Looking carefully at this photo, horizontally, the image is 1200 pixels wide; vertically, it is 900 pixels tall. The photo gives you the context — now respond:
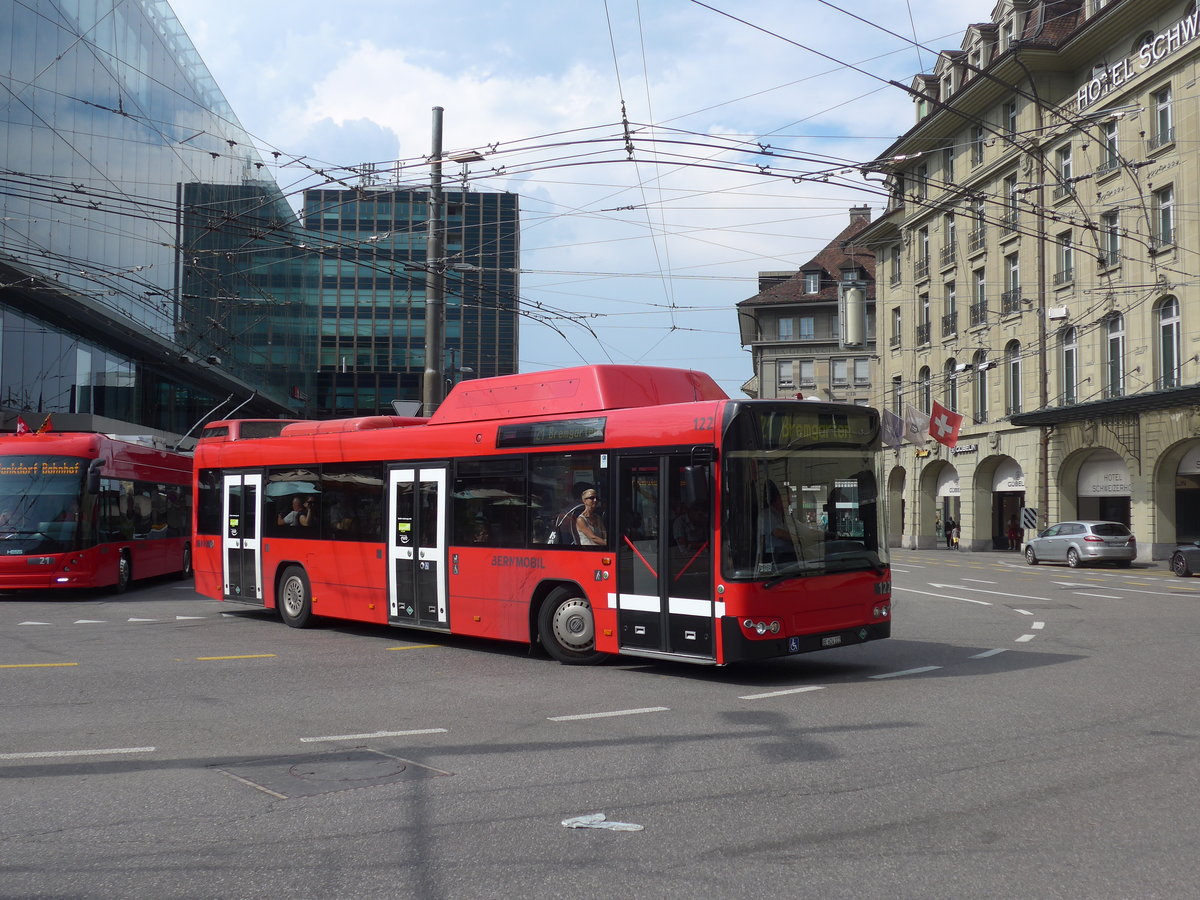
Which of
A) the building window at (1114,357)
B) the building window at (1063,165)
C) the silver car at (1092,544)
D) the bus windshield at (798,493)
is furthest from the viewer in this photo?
the building window at (1063,165)

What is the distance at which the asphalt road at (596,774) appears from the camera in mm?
4883

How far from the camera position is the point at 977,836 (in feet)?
17.6

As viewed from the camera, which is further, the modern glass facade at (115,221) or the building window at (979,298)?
the building window at (979,298)

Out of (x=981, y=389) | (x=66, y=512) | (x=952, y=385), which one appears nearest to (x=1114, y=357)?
(x=981, y=389)

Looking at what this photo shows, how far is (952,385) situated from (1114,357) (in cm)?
1215

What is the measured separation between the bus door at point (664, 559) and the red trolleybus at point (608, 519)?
0.02 meters

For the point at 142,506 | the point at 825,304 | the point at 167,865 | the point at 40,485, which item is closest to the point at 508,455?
the point at 167,865

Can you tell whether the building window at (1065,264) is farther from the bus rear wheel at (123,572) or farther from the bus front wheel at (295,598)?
the bus front wheel at (295,598)

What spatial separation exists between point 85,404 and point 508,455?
3208cm

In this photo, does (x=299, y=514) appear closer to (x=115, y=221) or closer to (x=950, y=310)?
(x=115, y=221)

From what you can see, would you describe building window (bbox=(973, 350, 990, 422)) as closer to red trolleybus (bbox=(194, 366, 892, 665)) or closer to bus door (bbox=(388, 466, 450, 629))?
red trolleybus (bbox=(194, 366, 892, 665))

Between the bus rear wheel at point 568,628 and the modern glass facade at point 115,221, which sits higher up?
the modern glass facade at point 115,221

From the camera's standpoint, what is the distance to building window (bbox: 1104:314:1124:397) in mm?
37875

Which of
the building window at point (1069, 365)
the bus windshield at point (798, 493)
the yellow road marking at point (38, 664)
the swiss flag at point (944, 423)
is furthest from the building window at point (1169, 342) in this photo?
the yellow road marking at point (38, 664)
